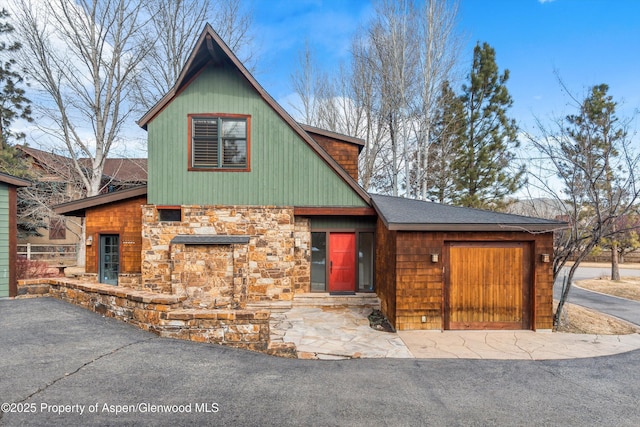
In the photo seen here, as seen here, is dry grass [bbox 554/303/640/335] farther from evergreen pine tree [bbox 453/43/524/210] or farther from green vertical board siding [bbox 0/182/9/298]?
green vertical board siding [bbox 0/182/9/298]

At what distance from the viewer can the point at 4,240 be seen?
7785mm

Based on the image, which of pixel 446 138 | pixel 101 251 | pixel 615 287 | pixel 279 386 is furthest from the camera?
pixel 446 138

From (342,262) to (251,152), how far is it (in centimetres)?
451

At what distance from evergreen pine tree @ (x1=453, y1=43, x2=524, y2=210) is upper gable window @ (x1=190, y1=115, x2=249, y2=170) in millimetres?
15206

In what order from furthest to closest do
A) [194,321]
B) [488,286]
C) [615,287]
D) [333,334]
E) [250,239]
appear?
[615,287] → [250,239] → [488,286] → [333,334] → [194,321]

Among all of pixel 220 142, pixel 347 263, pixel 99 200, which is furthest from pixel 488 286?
pixel 99 200

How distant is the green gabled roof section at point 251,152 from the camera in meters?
8.84

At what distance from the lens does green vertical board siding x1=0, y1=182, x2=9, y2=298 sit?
757 centimetres

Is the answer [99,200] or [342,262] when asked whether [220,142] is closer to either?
[99,200]

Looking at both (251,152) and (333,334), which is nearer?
(333,334)

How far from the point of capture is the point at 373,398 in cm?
375

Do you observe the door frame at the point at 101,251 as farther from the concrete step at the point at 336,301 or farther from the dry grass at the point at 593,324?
the dry grass at the point at 593,324

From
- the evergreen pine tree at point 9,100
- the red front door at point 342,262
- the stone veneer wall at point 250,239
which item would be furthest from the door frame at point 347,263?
the evergreen pine tree at point 9,100

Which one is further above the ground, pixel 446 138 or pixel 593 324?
pixel 446 138
